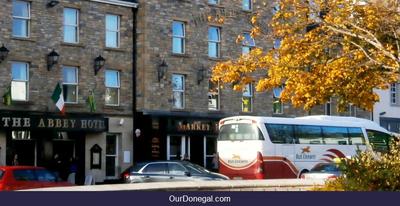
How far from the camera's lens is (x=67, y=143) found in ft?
117

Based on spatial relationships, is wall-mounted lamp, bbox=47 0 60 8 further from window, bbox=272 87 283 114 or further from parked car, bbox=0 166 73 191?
window, bbox=272 87 283 114

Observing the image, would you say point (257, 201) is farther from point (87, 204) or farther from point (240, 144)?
point (240, 144)

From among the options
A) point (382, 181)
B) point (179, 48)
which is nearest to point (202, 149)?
point (179, 48)

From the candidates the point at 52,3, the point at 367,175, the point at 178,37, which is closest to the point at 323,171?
the point at 367,175

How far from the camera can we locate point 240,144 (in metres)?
30.8

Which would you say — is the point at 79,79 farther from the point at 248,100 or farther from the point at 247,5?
the point at 247,5

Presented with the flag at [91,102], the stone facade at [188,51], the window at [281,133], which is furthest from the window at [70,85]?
the window at [281,133]

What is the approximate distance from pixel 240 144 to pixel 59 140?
944 centimetres

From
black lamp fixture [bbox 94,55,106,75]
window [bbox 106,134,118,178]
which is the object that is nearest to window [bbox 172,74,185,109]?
window [bbox 106,134,118,178]

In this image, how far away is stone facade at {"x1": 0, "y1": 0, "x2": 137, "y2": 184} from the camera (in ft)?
110

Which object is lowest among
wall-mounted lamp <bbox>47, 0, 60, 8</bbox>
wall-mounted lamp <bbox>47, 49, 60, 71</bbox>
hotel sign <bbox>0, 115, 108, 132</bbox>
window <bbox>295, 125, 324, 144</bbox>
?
window <bbox>295, 125, 324, 144</bbox>

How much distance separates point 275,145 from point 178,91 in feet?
32.1

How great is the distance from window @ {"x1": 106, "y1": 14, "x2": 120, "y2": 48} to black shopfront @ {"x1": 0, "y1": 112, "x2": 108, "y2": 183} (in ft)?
13.2

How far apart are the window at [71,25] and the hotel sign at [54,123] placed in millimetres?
3936
